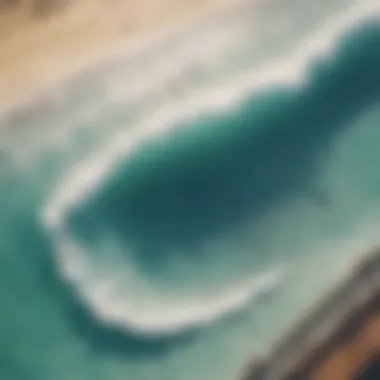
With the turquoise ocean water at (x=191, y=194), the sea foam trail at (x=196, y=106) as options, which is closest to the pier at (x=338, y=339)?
the turquoise ocean water at (x=191, y=194)

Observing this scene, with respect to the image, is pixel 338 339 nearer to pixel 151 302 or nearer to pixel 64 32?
pixel 151 302

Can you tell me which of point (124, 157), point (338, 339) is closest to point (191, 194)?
point (124, 157)


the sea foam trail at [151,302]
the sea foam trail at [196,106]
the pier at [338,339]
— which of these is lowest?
the pier at [338,339]

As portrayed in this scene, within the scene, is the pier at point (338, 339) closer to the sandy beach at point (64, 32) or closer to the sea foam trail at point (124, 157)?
the sea foam trail at point (124, 157)

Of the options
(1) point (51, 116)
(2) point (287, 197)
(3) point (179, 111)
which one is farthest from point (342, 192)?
(1) point (51, 116)

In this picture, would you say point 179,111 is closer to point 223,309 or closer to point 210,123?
point 210,123

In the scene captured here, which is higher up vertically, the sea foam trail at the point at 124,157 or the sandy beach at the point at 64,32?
the sandy beach at the point at 64,32

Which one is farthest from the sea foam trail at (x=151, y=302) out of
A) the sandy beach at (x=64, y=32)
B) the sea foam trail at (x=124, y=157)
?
the sandy beach at (x=64, y=32)
